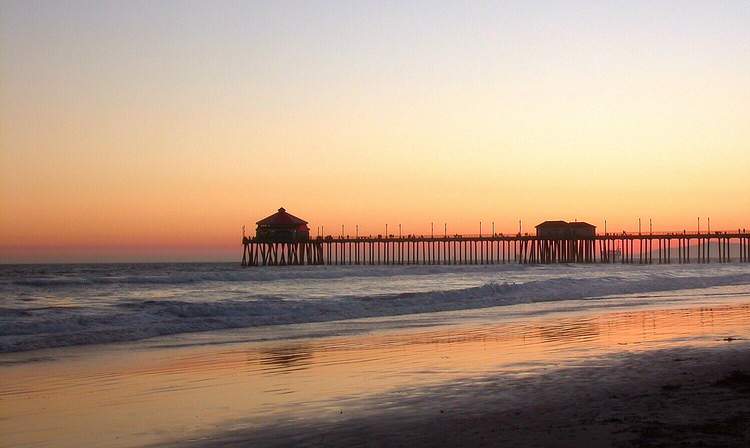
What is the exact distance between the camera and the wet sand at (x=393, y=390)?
6992mm

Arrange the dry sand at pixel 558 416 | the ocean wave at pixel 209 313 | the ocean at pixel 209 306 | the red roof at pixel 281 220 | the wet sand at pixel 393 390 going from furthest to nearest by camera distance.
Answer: the red roof at pixel 281 220, the ocean at pixel 209 306, the ocean wave at pixel 209 313, the wet sand at pixel 393 390, the dry sand at pixel 558 416

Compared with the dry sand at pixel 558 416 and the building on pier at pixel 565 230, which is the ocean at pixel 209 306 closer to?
the dry sand at pixel 558 416

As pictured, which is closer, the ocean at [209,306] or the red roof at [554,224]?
the ocean at [209,306]

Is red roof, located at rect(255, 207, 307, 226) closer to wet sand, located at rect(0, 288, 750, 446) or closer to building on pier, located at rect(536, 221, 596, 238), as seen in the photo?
building on pier, located at rect(536, 221, 596, 238)

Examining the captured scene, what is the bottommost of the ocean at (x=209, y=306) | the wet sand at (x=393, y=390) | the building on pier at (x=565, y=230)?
the ocean at (x=209, y=306)

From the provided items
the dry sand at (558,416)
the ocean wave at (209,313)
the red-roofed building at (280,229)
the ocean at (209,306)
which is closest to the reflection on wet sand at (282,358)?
the ocean at (209,306)

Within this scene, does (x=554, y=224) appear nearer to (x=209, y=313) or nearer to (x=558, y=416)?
(x=209, y=313)

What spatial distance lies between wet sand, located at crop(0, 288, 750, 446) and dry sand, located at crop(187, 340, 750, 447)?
2 cm

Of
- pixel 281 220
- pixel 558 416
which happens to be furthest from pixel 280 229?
pixel 558 416

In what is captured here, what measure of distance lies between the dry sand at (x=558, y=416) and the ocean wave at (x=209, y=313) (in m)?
9.13

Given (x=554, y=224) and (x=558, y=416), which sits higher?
(x=554, y=224)

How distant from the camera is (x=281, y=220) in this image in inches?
3600

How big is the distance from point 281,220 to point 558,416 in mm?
84860

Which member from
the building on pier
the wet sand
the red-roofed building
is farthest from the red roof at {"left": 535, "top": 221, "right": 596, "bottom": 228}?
the wet sand
